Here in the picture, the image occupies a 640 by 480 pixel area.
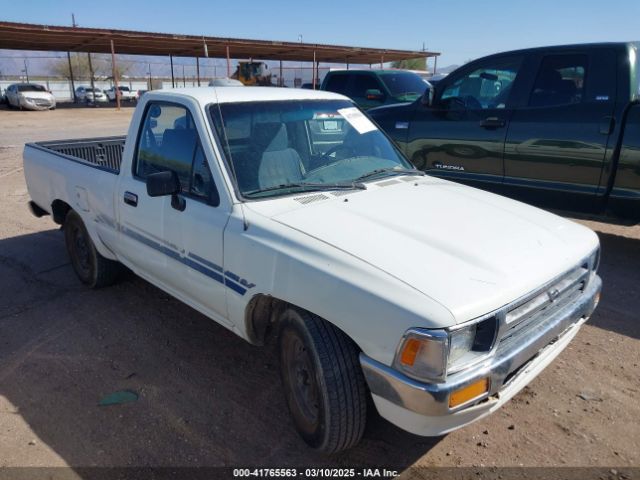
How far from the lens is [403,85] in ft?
34.7

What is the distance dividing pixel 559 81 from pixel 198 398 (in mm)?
4788

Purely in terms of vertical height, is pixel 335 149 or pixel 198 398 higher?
pixel 335 149

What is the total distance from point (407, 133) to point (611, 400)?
13.9 ft

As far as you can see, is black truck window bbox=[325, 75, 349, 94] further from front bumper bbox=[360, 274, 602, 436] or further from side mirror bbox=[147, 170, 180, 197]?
front bumper bbox=[360, 274, 602, 436]

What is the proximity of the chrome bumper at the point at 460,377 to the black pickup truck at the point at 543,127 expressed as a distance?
123 inches

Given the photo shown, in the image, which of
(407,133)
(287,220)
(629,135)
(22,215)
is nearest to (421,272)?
(287,220)

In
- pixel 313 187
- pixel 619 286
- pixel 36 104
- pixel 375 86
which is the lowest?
pixel 619 286

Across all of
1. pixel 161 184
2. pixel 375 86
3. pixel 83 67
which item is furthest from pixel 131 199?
pixel 83 67

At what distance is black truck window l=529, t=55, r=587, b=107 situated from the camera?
5.39m

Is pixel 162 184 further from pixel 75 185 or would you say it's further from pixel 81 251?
pixel 81 251

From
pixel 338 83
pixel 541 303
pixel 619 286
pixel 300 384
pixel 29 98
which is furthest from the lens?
pixel 29 98

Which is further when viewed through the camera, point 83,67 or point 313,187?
point 83,67

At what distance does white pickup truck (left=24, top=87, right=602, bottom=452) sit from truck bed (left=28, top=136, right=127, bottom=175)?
1.73 metres

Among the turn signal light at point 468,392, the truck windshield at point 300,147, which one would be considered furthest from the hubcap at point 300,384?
the truck windshield at point 300,147
